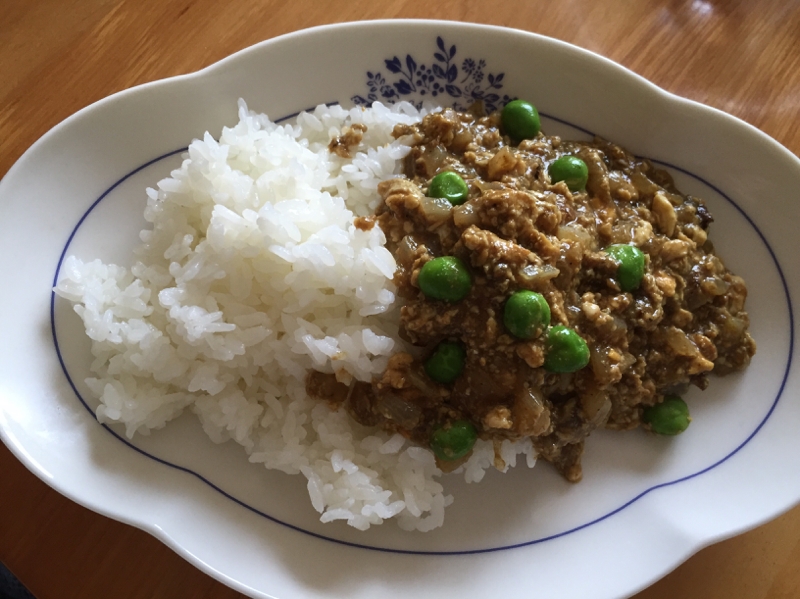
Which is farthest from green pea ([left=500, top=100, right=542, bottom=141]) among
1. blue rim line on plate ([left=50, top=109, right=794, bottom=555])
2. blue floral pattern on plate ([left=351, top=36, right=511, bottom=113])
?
blue rim line on plate ([left=50, top=109, right=794, bottom=555])

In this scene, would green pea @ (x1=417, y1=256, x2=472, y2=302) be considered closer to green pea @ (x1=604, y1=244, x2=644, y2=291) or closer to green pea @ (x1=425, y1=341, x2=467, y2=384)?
green pea @ (x1=425, y1=341, x2=467, y2=384)

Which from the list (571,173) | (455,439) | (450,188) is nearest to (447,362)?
(455,439)

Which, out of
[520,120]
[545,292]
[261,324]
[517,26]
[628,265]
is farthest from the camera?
[517,26]

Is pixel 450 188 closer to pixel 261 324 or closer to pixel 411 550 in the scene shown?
pixel 261 324

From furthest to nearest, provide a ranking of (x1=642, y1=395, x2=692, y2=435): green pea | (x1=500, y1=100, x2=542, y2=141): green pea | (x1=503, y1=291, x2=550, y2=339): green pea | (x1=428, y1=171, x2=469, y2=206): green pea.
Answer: (x1=500, y1=100, x2=542, y2=141): green pea → (x1=642, y1=395, x2=692, y2=435): green pea → (x1=428, y1=171, x2=469, y2=206): green pea → (x1=503, y1=291, x2=550, y2=339): green pea

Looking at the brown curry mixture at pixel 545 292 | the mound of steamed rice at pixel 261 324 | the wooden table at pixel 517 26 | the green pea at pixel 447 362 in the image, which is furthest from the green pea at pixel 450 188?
the wooden table at pixel 517 26

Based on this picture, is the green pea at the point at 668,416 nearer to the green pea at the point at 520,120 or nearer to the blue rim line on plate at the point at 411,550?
the blue rim line on plate at the point at 411,550
